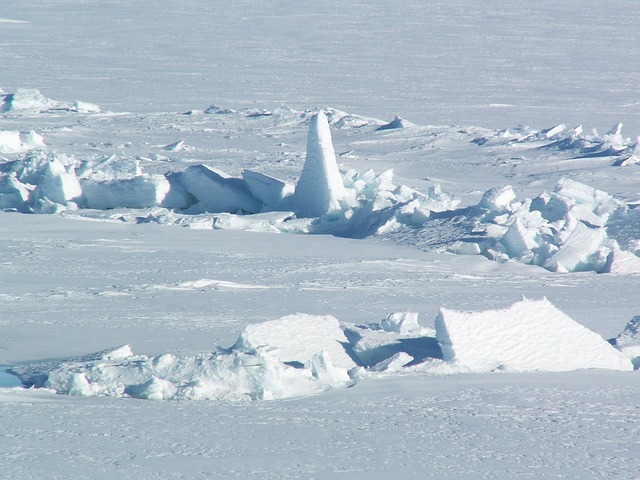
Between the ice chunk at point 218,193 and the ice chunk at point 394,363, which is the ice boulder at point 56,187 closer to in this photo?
the ice chunk at point 218,193

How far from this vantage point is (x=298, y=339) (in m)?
4.09

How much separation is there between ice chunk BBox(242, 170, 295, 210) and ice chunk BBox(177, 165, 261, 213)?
9 cm

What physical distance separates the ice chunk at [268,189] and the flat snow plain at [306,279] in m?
0.60

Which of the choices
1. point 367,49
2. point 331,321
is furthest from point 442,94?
point 331,321

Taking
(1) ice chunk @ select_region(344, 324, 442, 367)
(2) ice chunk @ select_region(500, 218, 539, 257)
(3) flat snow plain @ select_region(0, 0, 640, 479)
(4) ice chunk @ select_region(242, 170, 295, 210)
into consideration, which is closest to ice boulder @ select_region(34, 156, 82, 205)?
(3) flat snow plain @ select_region(0, 0, 640, 479)

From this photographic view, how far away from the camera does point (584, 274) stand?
6566 mm

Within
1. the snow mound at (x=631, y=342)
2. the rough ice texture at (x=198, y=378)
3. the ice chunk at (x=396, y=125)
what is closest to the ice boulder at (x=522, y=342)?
the snow mound at (x=631, y=342)

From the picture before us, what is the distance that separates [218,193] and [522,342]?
4829mm

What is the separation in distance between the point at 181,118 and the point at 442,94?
17.0ft

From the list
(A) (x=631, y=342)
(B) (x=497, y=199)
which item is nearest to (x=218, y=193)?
(B) (x=497, y=199)

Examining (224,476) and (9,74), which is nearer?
(224,476)

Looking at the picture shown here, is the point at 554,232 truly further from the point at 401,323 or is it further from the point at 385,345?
the point at 385,345

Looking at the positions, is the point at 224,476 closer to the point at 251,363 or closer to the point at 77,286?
the point at 251,363

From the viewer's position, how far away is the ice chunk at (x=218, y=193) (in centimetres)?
860
